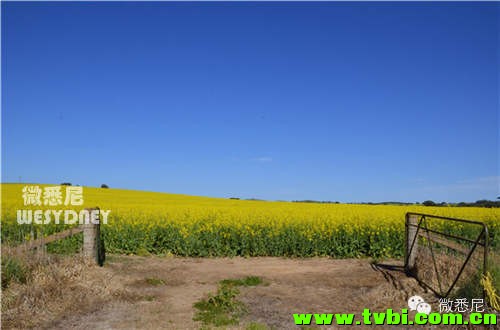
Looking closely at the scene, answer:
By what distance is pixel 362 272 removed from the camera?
10.2 metres

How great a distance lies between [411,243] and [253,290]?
4.11m

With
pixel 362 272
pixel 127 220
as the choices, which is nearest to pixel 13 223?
pixel 127 220

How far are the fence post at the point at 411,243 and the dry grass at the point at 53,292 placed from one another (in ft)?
20.3

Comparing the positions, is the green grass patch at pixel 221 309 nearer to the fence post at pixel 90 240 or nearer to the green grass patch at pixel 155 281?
the green grass patch at pixel 155 281

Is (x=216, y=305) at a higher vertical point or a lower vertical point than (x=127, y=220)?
lower

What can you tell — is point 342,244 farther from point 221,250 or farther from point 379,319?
point 379,319

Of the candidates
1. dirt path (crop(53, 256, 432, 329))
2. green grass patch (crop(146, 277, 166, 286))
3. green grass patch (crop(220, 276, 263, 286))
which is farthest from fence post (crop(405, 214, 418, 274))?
green grass patch (crop(146, 277, 166, 286))

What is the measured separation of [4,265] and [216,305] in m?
3.76

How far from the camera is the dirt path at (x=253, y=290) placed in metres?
6.26

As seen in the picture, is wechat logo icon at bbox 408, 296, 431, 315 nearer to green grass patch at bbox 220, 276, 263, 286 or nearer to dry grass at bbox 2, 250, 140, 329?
green grass patch at bbox 220, 276, 263, 286

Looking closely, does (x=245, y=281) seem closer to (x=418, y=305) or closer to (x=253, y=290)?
(x=253, y=290)

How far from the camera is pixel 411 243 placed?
9.84m

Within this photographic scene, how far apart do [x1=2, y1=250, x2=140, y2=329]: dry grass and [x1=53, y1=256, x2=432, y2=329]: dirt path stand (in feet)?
0.73

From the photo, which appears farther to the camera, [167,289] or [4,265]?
[167,289]
